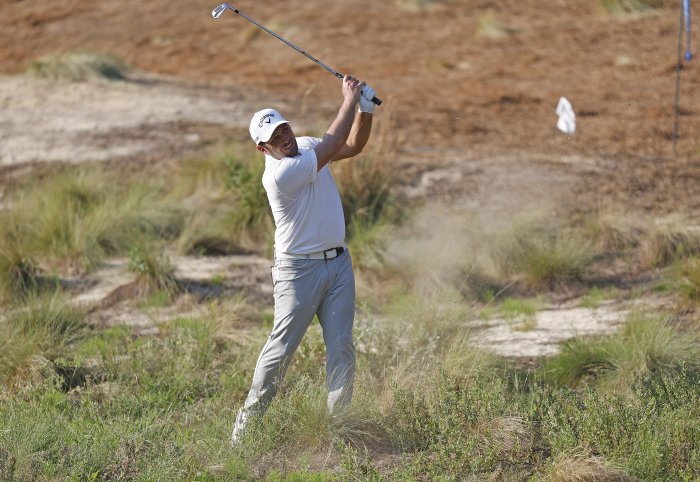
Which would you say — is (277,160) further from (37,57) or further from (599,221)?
(37,57)

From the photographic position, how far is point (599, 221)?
10.4 metres

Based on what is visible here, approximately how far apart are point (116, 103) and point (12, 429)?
360 inches

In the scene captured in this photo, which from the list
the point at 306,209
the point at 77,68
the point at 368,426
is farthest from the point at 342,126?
the point at 77,68

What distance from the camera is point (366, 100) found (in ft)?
21.4

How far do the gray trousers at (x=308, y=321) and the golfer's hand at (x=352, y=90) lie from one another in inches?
33.0

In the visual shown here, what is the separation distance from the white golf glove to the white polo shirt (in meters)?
0.36

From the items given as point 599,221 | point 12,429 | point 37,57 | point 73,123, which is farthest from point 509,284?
point 37,57

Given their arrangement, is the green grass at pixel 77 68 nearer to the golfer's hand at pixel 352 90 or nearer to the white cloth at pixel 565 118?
the white cloth at pixel 565 118

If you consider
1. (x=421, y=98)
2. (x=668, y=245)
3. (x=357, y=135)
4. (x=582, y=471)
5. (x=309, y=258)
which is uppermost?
(x=357, y=135)

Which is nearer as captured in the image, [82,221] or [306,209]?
[306,209]

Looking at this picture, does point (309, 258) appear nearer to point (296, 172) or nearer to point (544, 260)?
point (296, 172)

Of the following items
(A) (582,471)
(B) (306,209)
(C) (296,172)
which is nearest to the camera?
(A) (582,471)

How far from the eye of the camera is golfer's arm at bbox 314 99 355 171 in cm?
630

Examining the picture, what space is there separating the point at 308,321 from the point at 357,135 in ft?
3.47
